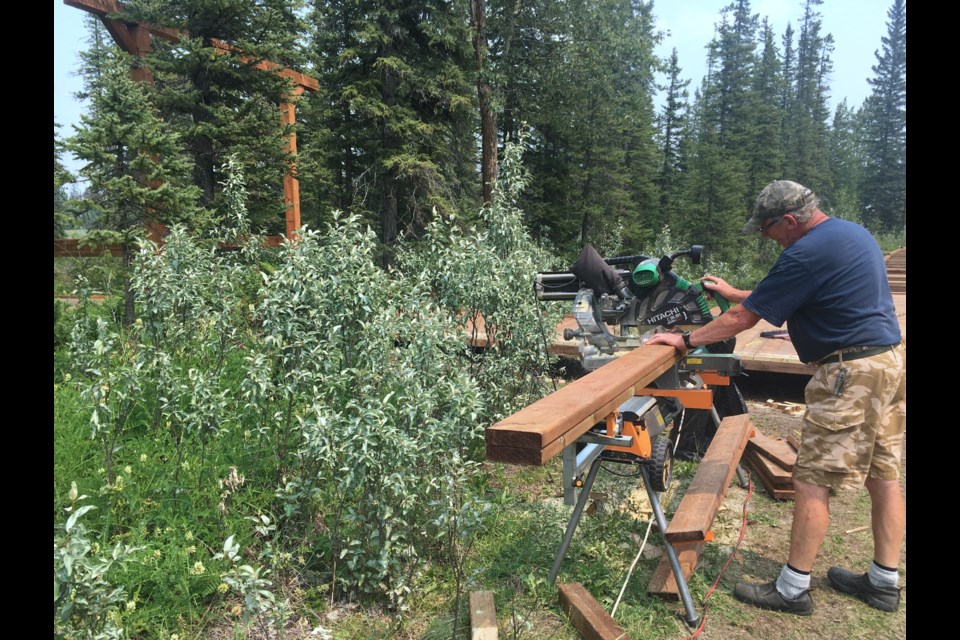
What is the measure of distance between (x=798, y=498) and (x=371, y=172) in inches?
431

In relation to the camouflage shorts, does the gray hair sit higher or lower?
higher

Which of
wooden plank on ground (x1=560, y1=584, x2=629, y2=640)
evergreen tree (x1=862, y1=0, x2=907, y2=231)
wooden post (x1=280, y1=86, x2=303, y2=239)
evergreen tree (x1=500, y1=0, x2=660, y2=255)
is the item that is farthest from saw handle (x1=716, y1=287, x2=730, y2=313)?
evergreen tree (x1=862, y1=0, x2=907, y2=231)

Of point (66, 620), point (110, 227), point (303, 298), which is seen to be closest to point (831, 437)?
point (303, 298)

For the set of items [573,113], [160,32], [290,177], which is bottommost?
[290,177]

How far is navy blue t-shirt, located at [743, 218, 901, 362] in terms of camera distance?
9.43ft

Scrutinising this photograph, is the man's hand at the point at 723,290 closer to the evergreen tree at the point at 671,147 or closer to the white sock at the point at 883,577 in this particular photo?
the white sock at the point at 883,577

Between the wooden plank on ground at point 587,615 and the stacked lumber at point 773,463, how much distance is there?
2251mm

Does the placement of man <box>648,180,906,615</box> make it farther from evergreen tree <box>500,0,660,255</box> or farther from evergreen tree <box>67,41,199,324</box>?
evergreen tree <box>500,0,660,255</box>

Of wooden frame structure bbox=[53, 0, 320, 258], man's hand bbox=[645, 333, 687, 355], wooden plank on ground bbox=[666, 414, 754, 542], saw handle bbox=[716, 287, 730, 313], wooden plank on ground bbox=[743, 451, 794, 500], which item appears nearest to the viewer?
wooden plank on ground bbox=[666, 414, 754, 542]

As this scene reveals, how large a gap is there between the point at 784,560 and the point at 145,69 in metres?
9.37

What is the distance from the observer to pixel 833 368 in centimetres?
296

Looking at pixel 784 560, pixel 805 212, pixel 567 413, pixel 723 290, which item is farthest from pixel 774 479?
pixel 567 413

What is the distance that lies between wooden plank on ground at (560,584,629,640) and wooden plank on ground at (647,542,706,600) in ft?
1.33

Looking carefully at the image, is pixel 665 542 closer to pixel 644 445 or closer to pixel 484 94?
pixel 644 445
